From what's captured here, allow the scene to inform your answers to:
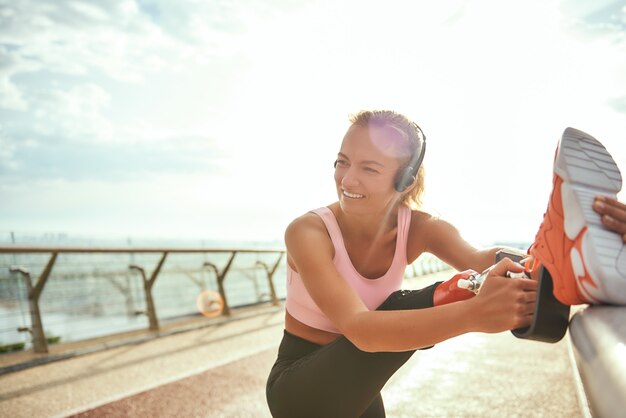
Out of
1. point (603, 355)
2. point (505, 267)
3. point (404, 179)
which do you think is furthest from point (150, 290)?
point (603, 355)

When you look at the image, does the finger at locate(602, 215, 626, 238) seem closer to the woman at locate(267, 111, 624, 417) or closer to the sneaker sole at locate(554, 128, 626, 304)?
the sneaker sole at locate(554, 128, 626, 304)

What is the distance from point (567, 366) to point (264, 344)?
334cm

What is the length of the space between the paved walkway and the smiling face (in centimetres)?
196

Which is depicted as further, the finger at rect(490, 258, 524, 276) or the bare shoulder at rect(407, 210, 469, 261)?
the bare shoulder at rect(407, 210, 469, 261)

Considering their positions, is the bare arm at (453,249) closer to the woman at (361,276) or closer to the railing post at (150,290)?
the woman at (361,276)

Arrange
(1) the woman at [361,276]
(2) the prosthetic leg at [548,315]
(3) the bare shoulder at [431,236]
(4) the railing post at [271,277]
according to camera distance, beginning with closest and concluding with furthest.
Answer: (2) the prosthetic leg at [548,315] < (1) the woman at [361,276] < (3) the bare shoulder at [431,236] < (4) the railing post at [271,277]

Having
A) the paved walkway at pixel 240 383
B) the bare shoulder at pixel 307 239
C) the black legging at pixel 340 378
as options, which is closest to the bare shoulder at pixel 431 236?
the black legging at pixel 340 378

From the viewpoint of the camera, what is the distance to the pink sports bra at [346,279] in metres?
2.05

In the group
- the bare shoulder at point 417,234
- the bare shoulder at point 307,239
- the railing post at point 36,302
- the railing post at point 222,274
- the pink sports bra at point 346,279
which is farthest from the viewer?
the railing post at point 222,274

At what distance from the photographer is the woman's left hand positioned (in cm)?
88

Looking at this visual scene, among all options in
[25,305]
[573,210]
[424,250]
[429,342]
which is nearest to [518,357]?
[424,250]

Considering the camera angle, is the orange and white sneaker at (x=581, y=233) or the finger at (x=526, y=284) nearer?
the orange and white sneaker at (x=581, y=233)

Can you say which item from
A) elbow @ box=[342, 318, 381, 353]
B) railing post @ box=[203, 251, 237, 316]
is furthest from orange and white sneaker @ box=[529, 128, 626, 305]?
railing post @ box=[203, 251, 237, 316]

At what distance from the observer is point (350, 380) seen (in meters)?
1.81
